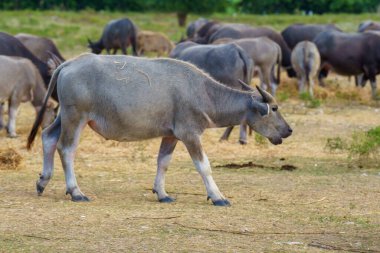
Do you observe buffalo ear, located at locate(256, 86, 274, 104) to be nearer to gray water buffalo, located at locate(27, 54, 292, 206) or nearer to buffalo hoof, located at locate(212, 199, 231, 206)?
gray water buffalo, located at locate(27, 54, 292, 206)

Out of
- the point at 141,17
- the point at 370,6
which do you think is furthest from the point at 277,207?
the point at 370,6

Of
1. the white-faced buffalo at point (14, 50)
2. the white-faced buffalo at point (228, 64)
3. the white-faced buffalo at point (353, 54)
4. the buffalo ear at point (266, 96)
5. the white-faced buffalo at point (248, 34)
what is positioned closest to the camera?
Result: the buffalo ear at point (266, 96)

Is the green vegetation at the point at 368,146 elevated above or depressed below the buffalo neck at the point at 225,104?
below

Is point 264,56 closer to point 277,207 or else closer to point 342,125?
point 342,125

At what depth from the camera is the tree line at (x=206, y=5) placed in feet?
167

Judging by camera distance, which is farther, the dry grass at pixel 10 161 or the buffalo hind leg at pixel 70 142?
the dry grass at pixel 10 161

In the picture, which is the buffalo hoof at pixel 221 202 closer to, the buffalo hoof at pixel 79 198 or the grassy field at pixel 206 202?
the grassy field at pixel 206 202

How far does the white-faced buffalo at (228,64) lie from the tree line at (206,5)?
1273 inches

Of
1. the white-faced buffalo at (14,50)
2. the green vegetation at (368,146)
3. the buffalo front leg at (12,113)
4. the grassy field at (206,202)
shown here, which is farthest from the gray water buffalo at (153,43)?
the green vegetation at (368,146)

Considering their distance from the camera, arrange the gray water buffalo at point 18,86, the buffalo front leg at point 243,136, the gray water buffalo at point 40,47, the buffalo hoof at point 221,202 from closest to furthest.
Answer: the buffalo hoof at point 221,202, the buffalo front leg at point 243,136, the gray water buffalo at point 18,86, the gray water buffalo at point 40,47

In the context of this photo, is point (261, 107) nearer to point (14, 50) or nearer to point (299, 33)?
point (14, 50)

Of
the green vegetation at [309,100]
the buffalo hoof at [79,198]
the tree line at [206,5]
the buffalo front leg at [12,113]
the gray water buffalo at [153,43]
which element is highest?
the buffalo hoof at [79,198]

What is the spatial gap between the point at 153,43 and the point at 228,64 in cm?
1755

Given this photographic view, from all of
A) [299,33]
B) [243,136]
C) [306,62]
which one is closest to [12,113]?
[243,136]
